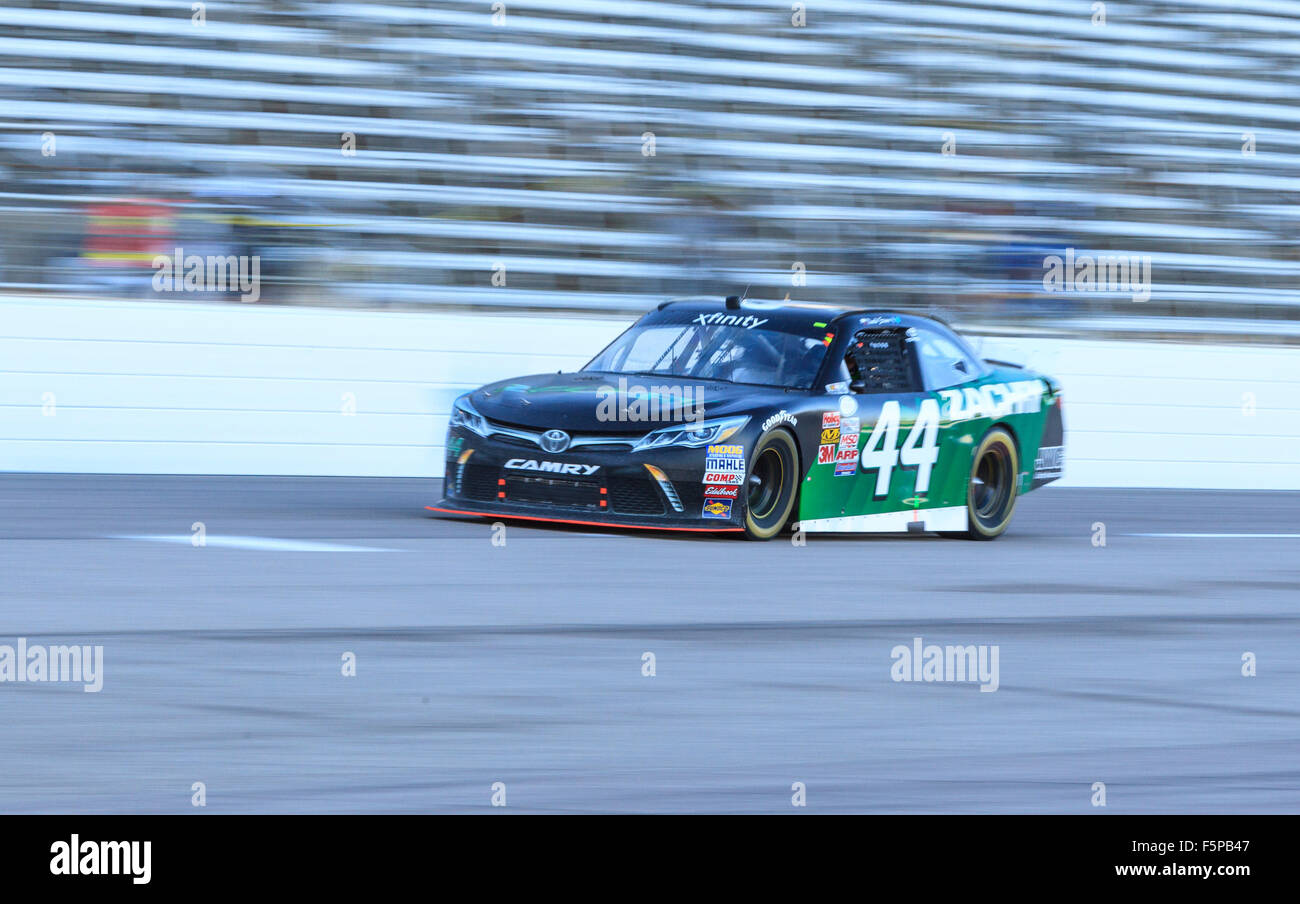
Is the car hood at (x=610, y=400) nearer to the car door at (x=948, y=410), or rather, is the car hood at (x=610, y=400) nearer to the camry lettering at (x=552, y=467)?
the camry lettering at (x=552, y=467)

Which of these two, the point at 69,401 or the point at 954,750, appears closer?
the point at 954,750

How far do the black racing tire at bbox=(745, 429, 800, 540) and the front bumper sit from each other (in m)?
0.19

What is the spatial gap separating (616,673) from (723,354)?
15.3 feet

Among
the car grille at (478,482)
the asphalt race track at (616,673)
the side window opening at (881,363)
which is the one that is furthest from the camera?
the side window opening at (881,363)

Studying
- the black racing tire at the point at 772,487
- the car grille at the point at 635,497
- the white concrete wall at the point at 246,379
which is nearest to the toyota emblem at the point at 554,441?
the car grille at the point at 635,497

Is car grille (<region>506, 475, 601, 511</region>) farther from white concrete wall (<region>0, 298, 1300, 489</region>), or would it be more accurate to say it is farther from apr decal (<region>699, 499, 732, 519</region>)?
white concrete wall (<region>0, 298, 1300, 489</region>)

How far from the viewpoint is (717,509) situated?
32.2 feet

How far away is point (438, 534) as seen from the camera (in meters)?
9.99

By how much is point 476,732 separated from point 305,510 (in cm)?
618

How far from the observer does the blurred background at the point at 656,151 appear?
48.8 ft

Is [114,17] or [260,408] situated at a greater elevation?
[114,17]

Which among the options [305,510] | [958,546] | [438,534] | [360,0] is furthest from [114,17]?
[958,546]

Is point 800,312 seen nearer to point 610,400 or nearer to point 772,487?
point 772,487

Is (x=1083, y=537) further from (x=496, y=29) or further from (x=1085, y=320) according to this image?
(x=496, y=29)
